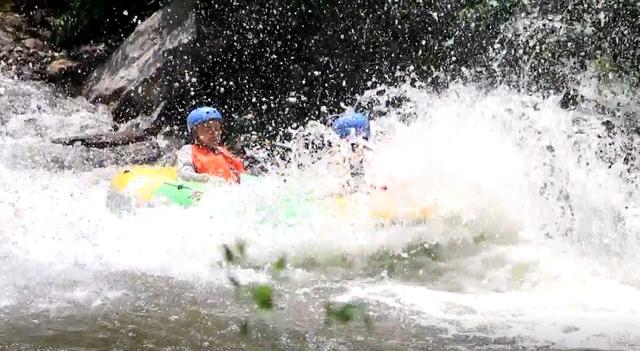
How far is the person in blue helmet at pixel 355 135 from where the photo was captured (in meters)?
5.74

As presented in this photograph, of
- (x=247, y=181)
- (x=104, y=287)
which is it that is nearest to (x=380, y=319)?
(x=104, y=287)

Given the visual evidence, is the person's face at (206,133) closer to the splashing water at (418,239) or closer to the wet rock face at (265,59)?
the splashing water at (418,239)

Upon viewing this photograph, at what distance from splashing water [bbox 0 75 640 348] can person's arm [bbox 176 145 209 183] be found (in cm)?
42

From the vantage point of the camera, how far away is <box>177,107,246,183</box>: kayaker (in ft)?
20.0

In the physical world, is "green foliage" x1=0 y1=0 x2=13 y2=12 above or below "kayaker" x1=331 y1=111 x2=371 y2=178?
above

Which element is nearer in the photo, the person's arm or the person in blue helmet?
the person in blue helmet

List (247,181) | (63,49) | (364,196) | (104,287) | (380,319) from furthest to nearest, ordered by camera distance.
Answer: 1. (63,49)
2. (247,181)
3. (364,196)
4. (104,287)
5. (380,319)

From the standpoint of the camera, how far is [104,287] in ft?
13.1

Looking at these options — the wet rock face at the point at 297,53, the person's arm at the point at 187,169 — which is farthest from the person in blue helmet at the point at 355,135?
the wet rock face at the point at 297,53

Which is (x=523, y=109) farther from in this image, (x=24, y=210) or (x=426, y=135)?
(x=24, y=210)

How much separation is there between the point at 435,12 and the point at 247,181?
3634 mm

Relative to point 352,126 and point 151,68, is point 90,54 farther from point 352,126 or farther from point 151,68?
point 352,126

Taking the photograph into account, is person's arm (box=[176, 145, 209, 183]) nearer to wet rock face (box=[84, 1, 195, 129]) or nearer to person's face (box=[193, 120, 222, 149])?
person's face (box=[193, 120, 222, 149])

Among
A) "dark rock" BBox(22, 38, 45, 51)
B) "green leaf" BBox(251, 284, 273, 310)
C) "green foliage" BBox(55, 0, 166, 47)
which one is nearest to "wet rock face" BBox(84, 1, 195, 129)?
"green foliage" BBox(55, 0, 166, 47)
